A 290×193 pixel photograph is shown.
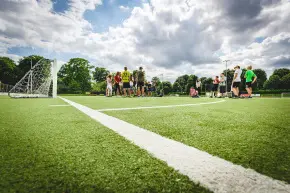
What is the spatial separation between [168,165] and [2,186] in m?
0.84

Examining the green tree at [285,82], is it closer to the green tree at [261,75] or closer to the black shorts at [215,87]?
the green tree at [261,75]

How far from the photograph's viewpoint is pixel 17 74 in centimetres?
6844

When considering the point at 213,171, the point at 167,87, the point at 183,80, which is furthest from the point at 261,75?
the point at 213,171

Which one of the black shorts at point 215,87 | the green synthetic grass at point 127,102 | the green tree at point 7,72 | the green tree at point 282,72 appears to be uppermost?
the green tree at point 282,72

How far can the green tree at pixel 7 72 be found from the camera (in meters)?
65.1

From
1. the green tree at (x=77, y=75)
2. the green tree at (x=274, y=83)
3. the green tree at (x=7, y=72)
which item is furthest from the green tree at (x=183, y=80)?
the green tree at (x=7, y=72)

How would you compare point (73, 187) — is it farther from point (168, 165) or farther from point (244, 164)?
point (244, 164)

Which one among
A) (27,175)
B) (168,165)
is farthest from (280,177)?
(27,175)

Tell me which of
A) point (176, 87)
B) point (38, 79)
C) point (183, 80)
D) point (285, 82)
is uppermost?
point (183, 80)

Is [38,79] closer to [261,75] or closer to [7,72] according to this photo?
[7,72]

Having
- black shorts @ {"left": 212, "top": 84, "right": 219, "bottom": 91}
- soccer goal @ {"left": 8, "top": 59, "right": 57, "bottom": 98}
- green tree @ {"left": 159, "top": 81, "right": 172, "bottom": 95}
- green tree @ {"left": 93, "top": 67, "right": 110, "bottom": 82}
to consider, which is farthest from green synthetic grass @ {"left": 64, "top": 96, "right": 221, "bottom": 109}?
green tree @ {"left": 159, "top": 81, "right": 172, "bottom": 95}

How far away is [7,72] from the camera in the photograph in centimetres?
6531

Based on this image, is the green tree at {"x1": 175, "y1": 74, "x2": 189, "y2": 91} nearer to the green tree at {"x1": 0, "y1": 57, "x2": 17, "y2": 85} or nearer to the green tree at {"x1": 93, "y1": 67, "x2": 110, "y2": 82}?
the green tree at {"x1": 93, "y1": 67, "x2": 110, "y2": 82}

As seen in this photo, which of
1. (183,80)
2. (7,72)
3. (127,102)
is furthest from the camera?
(183,80)
